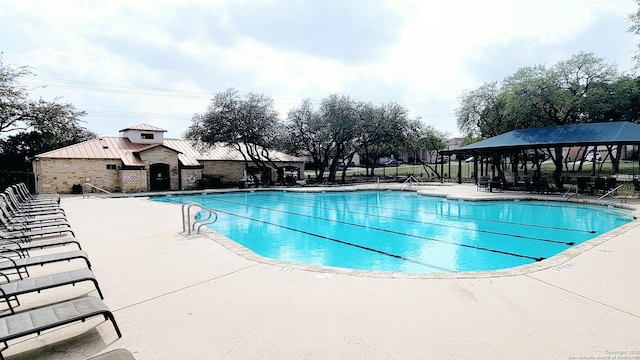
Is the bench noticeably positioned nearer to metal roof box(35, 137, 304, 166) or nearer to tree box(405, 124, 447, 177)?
metal roof box(35, 137, 304, 166)

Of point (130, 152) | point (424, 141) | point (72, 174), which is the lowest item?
point (72, 174)

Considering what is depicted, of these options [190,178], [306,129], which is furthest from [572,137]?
[190,178]

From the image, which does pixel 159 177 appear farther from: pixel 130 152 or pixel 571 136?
pixel 571 136

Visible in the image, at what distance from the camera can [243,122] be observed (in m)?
22.7

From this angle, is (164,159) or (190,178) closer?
(164,159)

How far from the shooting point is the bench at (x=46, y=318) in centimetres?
223

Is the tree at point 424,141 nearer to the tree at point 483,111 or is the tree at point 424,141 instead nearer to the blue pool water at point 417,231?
the tree at point 483,111

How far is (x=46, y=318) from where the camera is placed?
2.44 m

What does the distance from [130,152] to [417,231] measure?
20.2m

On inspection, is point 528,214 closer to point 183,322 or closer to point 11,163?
point 183,322

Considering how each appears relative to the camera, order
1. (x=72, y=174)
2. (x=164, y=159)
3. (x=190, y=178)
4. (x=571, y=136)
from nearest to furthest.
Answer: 1. (x=571, y=136)
2. (x=72, y=174)
3. (x=164, y=159)
4. (x=190, y=178)

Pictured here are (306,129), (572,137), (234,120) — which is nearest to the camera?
(572,137)

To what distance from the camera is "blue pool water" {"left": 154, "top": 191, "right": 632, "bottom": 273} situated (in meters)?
7.16

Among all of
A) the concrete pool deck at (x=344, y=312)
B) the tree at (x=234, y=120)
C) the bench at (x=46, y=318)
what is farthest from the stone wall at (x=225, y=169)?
the bench at (x=46, y=318)
